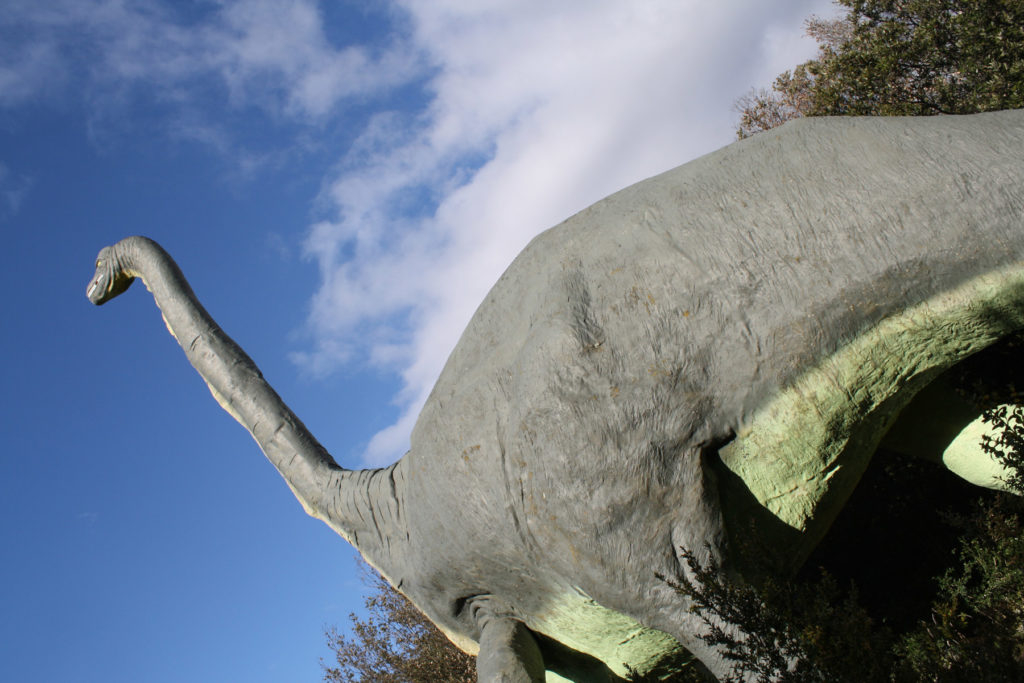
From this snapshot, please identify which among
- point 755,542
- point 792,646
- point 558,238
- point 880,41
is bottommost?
point 792,646

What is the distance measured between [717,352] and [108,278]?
5114 mm

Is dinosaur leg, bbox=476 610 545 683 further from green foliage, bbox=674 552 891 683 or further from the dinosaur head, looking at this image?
the dinosaur head

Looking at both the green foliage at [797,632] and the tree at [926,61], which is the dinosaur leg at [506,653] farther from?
the tree at [926,61]

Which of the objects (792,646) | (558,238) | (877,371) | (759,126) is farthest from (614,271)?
(759,126)

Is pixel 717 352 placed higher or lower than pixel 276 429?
lower

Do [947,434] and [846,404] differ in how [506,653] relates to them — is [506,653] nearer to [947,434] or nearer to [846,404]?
[846,404]

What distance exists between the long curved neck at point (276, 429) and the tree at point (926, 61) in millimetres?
5739

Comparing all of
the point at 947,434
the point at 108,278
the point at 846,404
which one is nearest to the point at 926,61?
the point at 947,434

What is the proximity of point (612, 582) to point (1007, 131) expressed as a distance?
2.38m

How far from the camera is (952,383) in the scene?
3.80 m

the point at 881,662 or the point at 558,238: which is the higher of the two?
the point at 558,238

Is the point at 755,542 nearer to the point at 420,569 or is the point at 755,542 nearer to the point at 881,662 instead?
the point at 881,662

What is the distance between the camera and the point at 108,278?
20.7 ft

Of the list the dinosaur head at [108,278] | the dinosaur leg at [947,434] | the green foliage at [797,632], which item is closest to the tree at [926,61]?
the dinosaur leg at [947,434]
